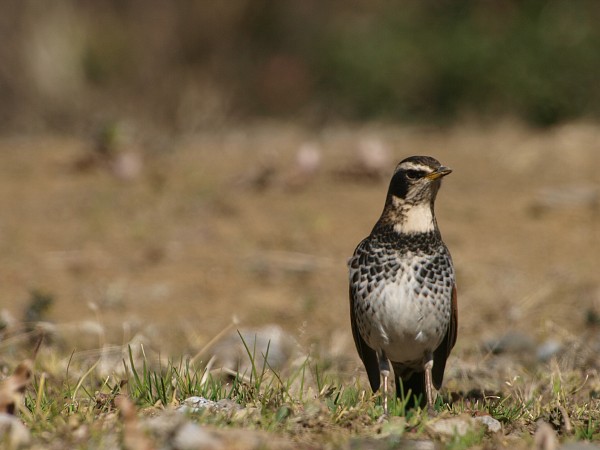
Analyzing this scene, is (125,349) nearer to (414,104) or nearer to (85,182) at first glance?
(85,182)

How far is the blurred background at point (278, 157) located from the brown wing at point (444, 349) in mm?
1103

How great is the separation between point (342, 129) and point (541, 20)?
2.78 m

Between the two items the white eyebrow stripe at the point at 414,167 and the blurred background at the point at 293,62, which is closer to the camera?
the white eyebrow stripe at the point at 414,167

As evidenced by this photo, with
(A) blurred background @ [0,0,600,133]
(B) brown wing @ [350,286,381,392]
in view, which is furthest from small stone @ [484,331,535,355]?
(A) blurred background @ [0,0,600,133]

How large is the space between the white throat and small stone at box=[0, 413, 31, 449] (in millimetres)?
2049

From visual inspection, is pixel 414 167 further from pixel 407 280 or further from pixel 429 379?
pixel 429 379

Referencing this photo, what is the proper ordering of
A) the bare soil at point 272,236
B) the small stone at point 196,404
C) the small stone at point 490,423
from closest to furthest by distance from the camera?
the small stone at point 196,404 → the small stone at point 490,423 → the bare soil at point 272,236

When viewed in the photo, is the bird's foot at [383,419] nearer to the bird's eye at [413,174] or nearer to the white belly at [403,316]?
the white belly at [403,316]

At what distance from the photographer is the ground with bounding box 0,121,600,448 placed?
7.38 meters

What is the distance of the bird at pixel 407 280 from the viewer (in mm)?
4895

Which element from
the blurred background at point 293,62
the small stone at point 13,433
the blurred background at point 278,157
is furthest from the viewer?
the blurred background at point 293,62

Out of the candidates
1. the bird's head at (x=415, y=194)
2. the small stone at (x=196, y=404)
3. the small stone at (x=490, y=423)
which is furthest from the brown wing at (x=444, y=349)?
the small stone at (x=196, y=404)

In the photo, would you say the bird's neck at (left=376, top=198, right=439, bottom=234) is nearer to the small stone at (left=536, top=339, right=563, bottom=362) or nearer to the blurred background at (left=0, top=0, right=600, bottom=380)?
the blurred background at (left=0, top=0, right=600, bottom=380)

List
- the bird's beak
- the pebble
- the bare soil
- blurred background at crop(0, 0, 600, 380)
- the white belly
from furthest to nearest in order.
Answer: blurred background at crop(0, 0, 600, 380) → the bare soil → the bird's beak → the white belly → the pebble
